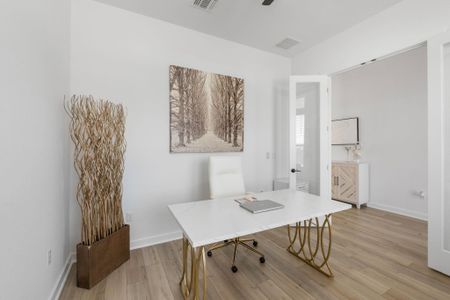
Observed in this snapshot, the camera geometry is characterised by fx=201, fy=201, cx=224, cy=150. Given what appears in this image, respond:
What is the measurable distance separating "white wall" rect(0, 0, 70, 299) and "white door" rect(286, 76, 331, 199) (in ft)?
9.06

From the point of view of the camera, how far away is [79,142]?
182 cm

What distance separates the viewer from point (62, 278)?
1.80 m

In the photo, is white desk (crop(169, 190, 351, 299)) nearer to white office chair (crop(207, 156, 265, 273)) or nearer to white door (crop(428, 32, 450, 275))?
white office chair (crop(207, 156, 265, 273))

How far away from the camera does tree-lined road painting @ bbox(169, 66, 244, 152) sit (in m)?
2.66

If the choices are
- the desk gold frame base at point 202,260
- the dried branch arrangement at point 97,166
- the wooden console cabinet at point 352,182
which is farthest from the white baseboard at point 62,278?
the wooden console cabinet at point 352,182

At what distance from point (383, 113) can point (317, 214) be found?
349 cm

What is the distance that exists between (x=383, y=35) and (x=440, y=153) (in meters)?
1.48

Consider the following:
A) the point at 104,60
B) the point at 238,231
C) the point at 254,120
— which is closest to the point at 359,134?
the point at 254,120

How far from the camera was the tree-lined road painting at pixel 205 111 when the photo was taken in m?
2.66

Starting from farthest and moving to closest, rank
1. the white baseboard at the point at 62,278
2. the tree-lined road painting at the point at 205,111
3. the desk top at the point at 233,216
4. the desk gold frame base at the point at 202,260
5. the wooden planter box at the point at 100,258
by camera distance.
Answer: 1. the tree-lined road painting at the point at 205,111
2. the wooden planter box at the point at 100,258
3. the white baseboard at the point at 62,278
4. the desk gold frame base at the point at 202,260
5. the desk top at the point at 233,216

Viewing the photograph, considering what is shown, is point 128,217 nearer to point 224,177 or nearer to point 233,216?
point 224,177

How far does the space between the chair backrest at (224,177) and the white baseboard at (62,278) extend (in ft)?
4.89

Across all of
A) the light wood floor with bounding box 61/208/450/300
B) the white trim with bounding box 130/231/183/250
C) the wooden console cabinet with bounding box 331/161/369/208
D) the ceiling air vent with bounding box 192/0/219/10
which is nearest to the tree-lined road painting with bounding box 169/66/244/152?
the ceiling air vent with bounding box 192/0/219/10

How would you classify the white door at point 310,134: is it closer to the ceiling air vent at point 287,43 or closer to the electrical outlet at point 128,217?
the ceiling air vent at point 287,43
